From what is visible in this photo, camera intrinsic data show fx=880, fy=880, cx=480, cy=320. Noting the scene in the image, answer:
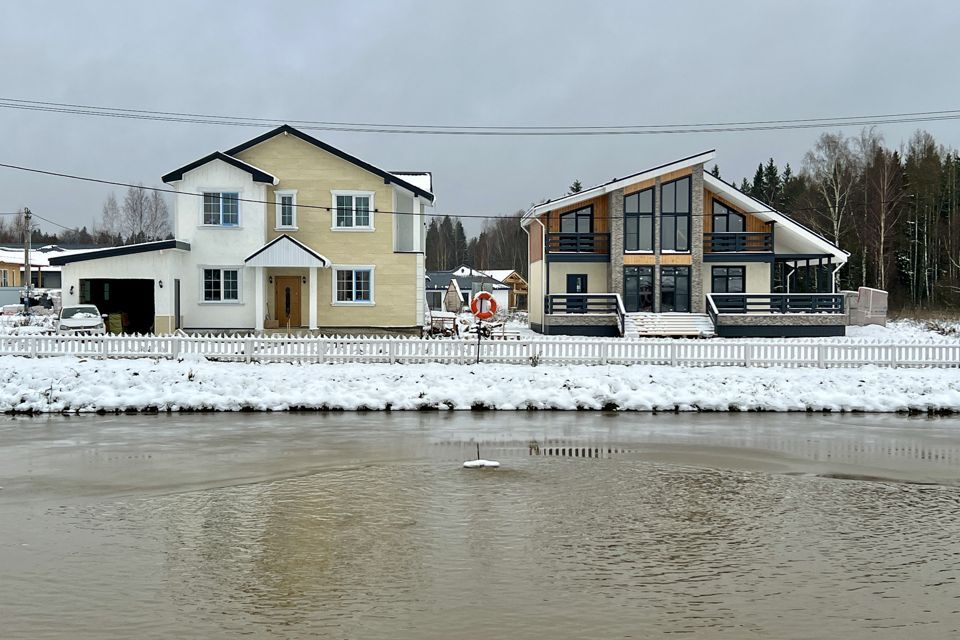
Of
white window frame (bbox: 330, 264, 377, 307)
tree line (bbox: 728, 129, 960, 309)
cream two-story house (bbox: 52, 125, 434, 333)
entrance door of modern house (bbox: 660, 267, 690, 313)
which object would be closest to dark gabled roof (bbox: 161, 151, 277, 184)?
cream two-story house (bbox: 52, 125, 434, 333)

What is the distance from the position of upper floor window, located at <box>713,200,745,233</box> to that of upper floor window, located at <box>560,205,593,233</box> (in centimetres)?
593

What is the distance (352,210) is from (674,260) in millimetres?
14796

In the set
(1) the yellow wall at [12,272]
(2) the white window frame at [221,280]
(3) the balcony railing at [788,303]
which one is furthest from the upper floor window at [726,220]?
(1) the yellow wall at [12,272]

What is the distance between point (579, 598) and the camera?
7.34 m

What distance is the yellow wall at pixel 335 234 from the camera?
35281mm

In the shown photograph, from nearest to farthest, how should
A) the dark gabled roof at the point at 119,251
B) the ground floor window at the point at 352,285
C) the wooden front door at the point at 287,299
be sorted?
1. the dark gabled roof at the point at 119,251
2. the ground floor window at the point at 352,285
3. the wooden front door at the point at 287,299

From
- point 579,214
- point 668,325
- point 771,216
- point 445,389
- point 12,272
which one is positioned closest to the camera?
point 445,389

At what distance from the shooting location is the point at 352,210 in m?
35.5

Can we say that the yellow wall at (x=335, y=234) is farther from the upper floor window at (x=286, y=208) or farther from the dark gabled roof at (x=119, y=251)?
the dark gabled roof at (x=119, y=251)

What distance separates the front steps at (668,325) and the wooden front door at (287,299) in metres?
13.8

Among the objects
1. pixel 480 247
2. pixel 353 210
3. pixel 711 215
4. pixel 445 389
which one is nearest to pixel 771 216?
pixel 711 215

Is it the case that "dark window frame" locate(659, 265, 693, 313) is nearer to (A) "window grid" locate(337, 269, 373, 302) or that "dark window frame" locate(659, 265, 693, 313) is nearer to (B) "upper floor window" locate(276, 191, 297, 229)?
(A) "window grid" locate(337, 269, 373, 302)

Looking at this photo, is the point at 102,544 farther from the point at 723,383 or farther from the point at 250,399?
the point at 723,383

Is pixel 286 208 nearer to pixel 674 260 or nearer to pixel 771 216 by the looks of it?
pixel 674 260
